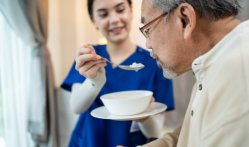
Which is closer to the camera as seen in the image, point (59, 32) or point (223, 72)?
point (223, 72)

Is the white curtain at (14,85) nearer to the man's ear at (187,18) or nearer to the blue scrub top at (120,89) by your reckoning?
the blue scrub top at (120,89)

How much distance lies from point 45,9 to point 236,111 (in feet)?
5.61

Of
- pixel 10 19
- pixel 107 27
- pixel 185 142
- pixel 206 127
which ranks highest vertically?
pixel 10 19

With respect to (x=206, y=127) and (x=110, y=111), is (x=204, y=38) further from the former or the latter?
(x=110, y=111)

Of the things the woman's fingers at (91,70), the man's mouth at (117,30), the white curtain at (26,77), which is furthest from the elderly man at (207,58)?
the white curtain at (26,77)

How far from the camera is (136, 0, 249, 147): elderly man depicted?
1.46 feet

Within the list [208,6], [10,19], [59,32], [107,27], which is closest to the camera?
[208,6]

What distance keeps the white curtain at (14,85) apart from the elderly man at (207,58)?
122cm

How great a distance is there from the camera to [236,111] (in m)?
0.44

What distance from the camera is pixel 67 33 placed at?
218 centimetres

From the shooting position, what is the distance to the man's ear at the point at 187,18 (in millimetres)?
569

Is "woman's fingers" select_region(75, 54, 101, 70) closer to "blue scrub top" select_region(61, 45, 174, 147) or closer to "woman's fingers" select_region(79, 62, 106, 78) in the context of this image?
"woman's fingers" select_region(79, 62, 106, 78)

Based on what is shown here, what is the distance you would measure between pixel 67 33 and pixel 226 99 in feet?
6.37

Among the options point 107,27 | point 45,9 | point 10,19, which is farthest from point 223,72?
point 45,9
